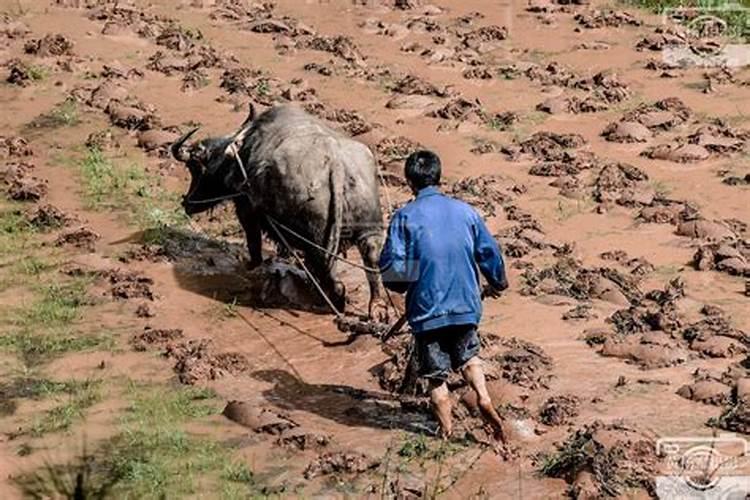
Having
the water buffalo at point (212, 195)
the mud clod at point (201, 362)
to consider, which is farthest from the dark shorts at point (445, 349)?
the water buffalo at point (212, 195)

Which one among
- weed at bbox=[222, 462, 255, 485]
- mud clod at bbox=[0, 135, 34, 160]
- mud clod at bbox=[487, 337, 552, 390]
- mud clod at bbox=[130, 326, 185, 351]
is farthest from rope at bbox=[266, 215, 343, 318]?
mud clod at bbox=[0, 135, 34, 160]

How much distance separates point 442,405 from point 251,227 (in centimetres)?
293

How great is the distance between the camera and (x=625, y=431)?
18.2 ft

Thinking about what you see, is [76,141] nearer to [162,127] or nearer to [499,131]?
[162,127]

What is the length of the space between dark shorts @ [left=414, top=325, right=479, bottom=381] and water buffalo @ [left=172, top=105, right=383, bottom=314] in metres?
1.46

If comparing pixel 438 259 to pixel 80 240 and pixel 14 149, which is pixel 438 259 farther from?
pixel 14 149

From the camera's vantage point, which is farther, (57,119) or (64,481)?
(57,119)

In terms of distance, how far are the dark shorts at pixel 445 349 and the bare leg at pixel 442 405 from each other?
0.19 ft

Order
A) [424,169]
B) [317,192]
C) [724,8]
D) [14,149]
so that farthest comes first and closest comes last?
[724,8]
[14,149]
[317,192]
[424,169]

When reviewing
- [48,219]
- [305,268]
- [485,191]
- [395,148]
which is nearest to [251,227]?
[305,268]

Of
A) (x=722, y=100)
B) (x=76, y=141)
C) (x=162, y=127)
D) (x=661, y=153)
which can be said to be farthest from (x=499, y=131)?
(x=76, y=141)

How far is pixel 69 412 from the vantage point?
248 inches

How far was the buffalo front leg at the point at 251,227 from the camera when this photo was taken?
26.6 ft

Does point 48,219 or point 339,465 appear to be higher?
point 339,465
